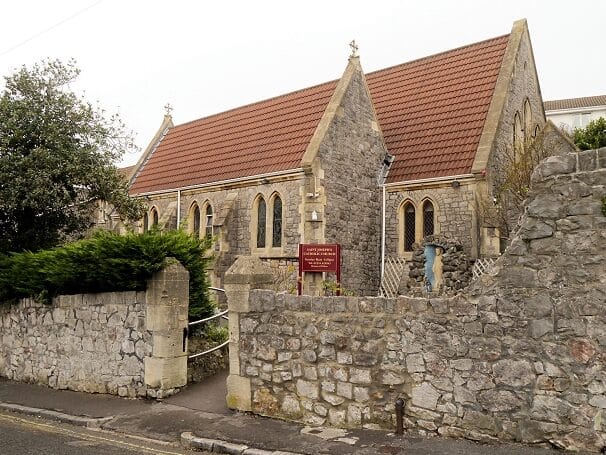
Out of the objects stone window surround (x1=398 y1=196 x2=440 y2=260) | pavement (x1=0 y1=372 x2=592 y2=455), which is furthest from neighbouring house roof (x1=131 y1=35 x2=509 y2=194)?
pavement (x1=0 y1=372 x2=592 y2=455)

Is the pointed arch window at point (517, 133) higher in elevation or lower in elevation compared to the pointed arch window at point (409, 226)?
higher

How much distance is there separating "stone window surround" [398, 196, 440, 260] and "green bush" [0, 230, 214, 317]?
926cm

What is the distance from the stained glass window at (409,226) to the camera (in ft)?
63.7

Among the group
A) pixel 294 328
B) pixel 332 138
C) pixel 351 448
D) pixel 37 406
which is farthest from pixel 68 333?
pixel 332 138

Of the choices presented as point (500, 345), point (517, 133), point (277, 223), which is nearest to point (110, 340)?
point (500, 345)

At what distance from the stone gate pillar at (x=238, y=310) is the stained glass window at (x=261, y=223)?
36.1 ft

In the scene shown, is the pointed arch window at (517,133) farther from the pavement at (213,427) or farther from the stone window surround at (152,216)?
the stone window surround at (152,216)

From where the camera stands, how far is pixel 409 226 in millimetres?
19516

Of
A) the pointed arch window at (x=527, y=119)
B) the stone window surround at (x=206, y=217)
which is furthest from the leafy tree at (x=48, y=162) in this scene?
the pointed arch window at (x=527, y=119)

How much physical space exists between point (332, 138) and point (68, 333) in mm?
10488

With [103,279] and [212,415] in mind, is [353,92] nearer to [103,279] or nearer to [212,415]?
[103,279]

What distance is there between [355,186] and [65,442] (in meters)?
13.2

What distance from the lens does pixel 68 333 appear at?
11820 mm

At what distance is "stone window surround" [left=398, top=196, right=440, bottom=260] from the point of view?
1848 cm
